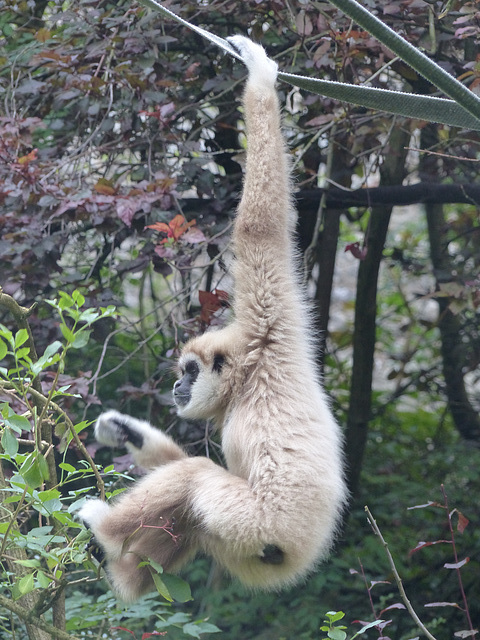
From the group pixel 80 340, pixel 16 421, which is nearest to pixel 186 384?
pixel 80 340

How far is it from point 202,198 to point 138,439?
1.73m

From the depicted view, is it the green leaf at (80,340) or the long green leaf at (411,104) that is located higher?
the long green leaf at (411,104)

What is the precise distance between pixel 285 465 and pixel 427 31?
3040 millimetres

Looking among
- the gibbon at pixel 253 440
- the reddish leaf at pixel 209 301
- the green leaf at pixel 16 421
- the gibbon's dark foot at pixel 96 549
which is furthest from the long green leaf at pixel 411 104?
the gibbon's dark foot at pixel 96 549

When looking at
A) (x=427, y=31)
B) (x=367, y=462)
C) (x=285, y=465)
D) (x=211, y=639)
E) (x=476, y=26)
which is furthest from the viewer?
(x=367, y=462)

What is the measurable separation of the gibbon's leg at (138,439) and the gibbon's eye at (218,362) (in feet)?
1.76

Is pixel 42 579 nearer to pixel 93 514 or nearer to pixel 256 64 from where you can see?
pixel 93 514

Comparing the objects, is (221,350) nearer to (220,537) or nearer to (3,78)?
(220,537)

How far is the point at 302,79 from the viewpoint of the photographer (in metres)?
2.75

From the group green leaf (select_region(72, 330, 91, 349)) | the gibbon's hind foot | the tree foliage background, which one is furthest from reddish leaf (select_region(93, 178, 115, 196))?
green leaf (select_region(72, 330, 91, 349))

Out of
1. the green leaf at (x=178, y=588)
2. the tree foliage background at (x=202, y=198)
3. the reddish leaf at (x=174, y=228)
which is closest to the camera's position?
the green leaf at (x=178, y=588)

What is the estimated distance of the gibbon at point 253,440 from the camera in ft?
9.66

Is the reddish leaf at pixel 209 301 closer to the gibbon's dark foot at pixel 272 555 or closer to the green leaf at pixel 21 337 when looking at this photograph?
the gibbon's dark foot at pixel 272 555

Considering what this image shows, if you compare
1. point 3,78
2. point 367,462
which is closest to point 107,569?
point 3,78
